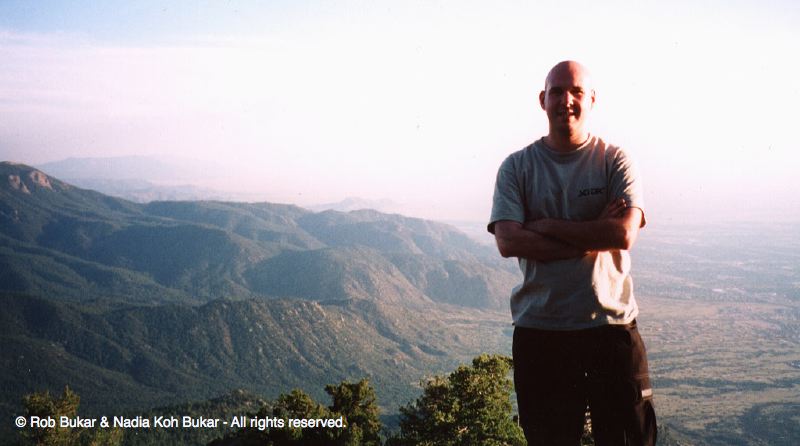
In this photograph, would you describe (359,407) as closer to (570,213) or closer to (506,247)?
(506,247)

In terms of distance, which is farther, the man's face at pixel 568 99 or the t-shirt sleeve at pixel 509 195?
the t-shirt sleeve at pixel 509 195

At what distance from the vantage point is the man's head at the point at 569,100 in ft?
16.4

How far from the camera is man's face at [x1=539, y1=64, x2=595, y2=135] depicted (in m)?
5.01

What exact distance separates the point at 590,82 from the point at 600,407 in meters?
2.90

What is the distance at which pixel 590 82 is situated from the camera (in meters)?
5.13

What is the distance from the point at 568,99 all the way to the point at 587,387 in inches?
99.6

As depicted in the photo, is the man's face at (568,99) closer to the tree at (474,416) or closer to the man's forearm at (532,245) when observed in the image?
the man's forearm at (532,245)

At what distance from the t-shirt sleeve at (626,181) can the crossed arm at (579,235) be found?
0.26 feet

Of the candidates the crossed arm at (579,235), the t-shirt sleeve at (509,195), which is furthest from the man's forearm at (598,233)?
the t-shirt sleeve at (509,195)

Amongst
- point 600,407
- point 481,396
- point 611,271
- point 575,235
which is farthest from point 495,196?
point 481,396

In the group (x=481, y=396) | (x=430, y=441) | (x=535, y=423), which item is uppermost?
(x=535, y=423)

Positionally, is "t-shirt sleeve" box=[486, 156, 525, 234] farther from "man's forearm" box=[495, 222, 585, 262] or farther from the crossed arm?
the crossed arm

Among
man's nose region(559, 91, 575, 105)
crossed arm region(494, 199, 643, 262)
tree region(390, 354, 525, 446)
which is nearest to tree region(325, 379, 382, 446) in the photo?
tree region(390, 354, 525, 446)

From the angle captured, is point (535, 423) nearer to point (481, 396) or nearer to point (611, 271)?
point (611, 271)
